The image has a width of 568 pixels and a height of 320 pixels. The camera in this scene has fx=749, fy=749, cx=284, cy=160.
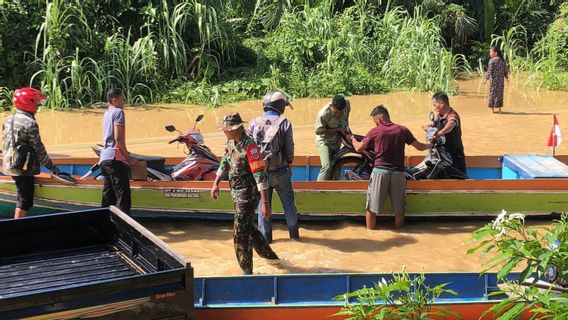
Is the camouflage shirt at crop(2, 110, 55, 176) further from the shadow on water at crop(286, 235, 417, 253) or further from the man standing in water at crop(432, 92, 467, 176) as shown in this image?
the man standing in water at crop(432, 92, 467, 176)

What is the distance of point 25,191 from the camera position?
25.2 ft

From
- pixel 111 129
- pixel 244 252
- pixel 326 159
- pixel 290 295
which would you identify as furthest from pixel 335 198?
pixel 290 295

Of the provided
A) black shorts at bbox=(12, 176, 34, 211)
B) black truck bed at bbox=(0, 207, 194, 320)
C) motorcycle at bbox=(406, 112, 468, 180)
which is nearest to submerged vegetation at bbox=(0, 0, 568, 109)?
black shorts at bbox=(12, 176, 34, 211)

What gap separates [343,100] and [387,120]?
56 cm

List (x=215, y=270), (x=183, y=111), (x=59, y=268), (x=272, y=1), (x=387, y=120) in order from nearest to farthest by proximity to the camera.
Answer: (x=59, y=268)
(x=215, y=270)
(x=387, y=120)
(x=183, y=111)
(x=272, y=1)

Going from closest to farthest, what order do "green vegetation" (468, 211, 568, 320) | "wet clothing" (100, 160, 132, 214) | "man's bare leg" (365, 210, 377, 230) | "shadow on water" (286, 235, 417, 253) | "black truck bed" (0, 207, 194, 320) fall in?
"green vegetation" (468, 211, 568, 320) < "black truck bed" (0, 207, 194, 320) < "wet clothing" (100, 160, 132, 214) < "shadow on water" (286, 235, 417, 253) < "man's bare leg" (365, 210, 377, 230)

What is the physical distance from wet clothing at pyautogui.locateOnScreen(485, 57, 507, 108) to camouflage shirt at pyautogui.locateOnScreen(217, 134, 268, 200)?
9.96 m

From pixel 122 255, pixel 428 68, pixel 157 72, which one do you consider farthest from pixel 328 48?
pixel 122 255

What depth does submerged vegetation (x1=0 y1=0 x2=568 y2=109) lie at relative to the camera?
52.4ft

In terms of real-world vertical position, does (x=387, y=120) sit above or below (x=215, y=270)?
above

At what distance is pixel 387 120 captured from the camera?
8039 millimetres

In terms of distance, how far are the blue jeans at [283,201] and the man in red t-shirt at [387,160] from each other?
910 mm

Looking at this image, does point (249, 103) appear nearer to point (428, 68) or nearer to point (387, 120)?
point (428, 68)

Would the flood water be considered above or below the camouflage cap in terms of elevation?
below
